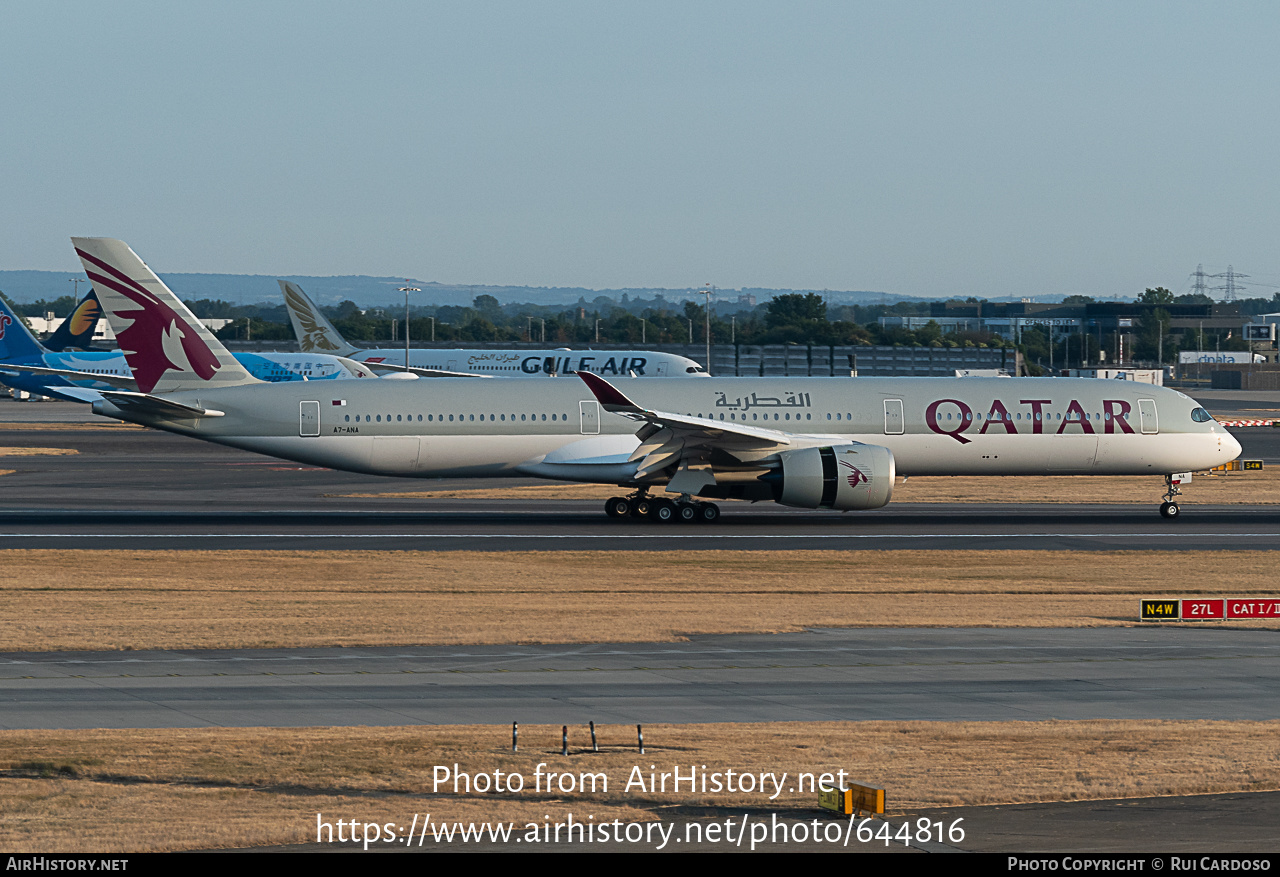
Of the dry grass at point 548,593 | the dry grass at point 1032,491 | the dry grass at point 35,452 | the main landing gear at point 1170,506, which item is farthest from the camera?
the dry grass at point 35,452

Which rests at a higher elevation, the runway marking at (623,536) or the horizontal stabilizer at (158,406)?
the horizontal stabilizer at (158,406)

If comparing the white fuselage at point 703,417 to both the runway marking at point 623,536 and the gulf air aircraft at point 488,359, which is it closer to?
the runway marking at point 623,536

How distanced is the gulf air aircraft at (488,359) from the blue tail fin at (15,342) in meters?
18.2

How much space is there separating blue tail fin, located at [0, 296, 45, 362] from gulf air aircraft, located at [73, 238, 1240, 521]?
59.2m

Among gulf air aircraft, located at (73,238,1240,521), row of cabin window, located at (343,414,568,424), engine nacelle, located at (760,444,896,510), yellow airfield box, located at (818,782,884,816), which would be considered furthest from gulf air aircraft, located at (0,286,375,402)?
yellow airfield box, located at (818,782,884,816)

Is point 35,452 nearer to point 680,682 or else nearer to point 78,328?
point 680,682

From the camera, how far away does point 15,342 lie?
9788 centimetres

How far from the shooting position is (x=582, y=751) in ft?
53.0

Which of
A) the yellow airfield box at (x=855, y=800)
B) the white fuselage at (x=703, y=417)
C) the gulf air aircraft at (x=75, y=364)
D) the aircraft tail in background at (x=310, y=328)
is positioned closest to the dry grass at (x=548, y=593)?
the white fuselage at (x=703, y=417)

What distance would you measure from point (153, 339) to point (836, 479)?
66.5 feet

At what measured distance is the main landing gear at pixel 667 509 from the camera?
4228cm

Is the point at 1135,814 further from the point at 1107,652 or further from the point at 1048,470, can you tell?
the point at 1048,470

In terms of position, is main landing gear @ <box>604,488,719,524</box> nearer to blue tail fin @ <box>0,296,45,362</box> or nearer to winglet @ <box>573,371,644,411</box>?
winglet @ <box>573,371,644,411</box>

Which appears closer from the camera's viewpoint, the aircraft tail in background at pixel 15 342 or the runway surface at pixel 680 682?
the runway surface at pixel 680 682
